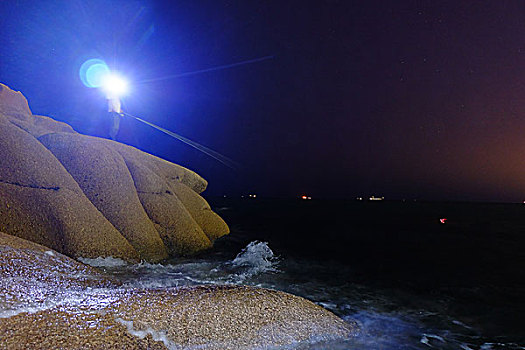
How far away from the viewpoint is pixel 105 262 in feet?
36.4

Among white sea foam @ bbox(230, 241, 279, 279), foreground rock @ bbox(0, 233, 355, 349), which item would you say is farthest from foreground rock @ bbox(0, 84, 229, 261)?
white sea foam @ bbox(230, 241, 279, 279)

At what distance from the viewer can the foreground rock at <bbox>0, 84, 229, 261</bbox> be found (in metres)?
10.6

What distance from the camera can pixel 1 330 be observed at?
4.89 m

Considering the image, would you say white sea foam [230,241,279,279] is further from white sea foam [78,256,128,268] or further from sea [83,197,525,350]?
white sea foam [78,256,128,268]

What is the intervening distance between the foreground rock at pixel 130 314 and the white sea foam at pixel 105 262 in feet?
6.21

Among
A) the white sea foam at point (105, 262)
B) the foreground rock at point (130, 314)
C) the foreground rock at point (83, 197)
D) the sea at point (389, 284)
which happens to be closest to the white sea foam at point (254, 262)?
the sea at point (389, 284)

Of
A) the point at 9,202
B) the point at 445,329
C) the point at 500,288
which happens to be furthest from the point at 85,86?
the point at 500,288

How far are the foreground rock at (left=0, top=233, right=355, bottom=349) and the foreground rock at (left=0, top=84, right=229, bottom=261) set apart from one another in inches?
76.5

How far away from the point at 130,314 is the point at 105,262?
5826mm

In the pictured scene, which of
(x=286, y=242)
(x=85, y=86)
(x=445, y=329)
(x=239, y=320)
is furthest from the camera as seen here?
(x=286, y=242)

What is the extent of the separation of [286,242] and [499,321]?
18685 mm

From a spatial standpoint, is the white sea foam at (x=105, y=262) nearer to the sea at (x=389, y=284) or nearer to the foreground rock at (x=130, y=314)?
the sea at (x=389, y=284)

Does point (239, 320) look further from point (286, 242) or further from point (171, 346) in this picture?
point (286, 242)

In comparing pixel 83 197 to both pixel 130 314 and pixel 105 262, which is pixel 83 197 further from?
pixel 130 314
